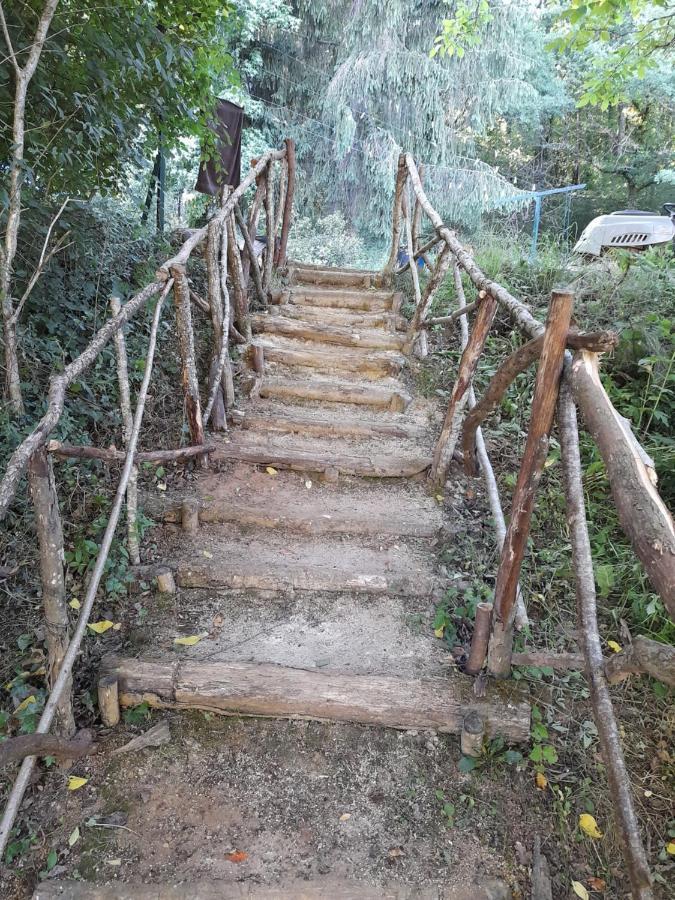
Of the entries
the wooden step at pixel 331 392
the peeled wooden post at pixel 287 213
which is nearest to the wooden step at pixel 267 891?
the wooden step at pixel 331 392

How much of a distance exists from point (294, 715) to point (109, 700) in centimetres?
64

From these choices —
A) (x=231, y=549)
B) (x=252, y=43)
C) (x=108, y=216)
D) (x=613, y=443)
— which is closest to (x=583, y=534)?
(x=613, y=443)

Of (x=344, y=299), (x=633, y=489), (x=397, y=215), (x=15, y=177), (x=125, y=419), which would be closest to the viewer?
(x=633, y=489)

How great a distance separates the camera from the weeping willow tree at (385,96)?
8938 mm

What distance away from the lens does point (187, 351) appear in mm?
2973

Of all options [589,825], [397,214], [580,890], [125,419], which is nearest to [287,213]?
[397,214]

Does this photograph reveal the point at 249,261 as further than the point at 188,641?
Yes

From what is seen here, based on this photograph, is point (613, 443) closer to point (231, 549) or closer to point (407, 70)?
point (231, 549)

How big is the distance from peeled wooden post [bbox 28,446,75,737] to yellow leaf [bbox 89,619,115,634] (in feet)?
1.24

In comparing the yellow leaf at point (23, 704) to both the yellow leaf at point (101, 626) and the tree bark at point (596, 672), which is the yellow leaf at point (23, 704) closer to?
the yellow leaf at point (101, 626)

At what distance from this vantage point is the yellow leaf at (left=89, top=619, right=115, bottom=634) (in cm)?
215

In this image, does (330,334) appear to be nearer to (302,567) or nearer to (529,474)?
(302,567)

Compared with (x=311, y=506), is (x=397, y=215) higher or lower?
higher

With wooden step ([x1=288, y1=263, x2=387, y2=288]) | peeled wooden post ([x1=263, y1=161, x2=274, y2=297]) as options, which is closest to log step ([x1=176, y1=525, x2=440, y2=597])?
peeled wooden post ([x1=263, y1=161, x2=274, y2=297])
